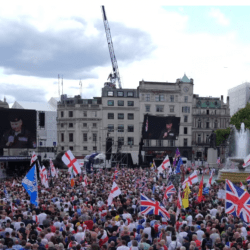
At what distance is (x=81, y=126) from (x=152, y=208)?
69.5 meters

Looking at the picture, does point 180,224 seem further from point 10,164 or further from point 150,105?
point 150,105

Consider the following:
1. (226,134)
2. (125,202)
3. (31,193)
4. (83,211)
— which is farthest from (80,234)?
(226,134)

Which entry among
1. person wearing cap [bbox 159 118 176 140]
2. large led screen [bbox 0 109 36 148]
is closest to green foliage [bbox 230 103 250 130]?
person wearing cap [bbox 159 118 176 140]

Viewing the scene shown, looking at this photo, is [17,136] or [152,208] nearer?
[152,208]

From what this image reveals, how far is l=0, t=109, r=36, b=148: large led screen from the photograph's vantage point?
5297cm

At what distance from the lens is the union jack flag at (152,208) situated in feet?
49.2

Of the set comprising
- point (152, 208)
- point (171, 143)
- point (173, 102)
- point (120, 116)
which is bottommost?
point (152, 208)

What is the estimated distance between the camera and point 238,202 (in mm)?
14164

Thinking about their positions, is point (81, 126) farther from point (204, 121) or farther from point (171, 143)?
point (204, 121)

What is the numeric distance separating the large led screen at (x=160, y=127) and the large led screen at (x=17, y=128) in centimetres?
1577

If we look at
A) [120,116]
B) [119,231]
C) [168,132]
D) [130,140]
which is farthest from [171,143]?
[119,231]

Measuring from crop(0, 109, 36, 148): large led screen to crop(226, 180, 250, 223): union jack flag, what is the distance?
139 ft

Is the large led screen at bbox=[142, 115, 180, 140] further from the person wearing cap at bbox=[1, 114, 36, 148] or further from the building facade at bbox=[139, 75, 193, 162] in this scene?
the building facade at bbox=[139, 75, 193, 162]

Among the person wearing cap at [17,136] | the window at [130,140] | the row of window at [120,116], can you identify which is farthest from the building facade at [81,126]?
the person wearing cap at [17,136]
